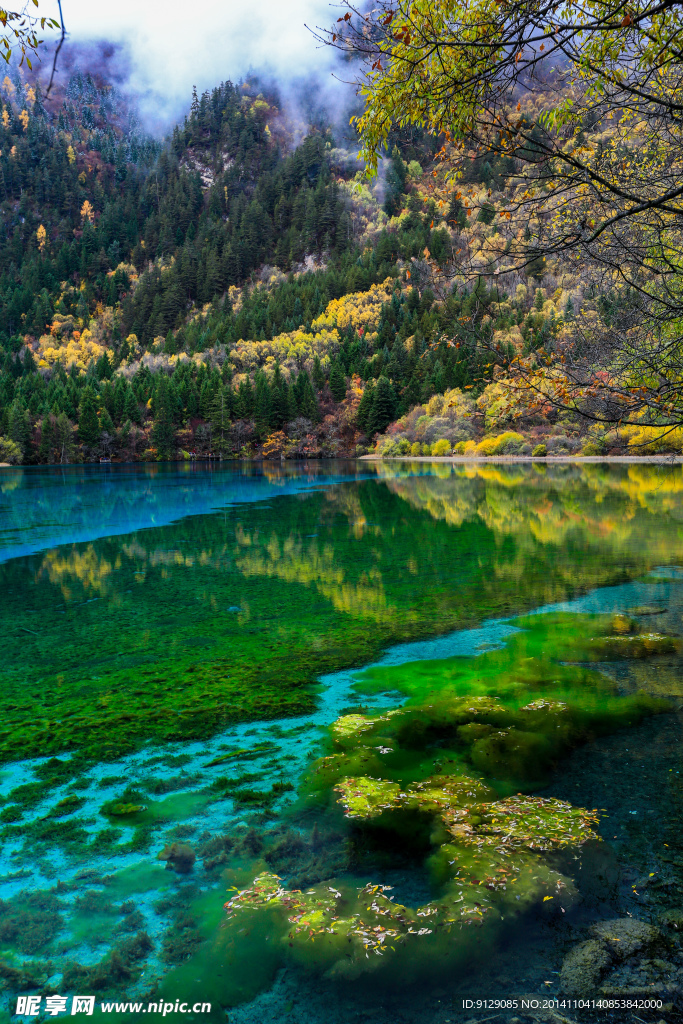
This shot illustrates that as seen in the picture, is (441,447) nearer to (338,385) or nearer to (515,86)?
(338,385)

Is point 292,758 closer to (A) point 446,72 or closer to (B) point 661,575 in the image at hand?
(A) point 446,72

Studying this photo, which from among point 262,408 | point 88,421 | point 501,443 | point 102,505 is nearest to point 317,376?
point 262,408

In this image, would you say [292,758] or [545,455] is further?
[545,455]

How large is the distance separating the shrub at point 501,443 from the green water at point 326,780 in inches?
1991

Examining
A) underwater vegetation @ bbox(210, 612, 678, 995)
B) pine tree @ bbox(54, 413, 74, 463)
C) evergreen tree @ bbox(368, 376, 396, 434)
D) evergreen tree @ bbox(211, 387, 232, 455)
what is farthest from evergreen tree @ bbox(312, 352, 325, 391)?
underwater vegetation @ bbox(210, 612, 678, 995)

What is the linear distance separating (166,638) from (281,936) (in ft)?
19.7

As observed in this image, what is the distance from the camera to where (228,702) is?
257 inches

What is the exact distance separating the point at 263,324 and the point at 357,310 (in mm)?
19735

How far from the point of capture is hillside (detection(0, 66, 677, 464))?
69875 mm

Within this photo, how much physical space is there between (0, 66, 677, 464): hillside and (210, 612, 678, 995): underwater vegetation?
9.20ft

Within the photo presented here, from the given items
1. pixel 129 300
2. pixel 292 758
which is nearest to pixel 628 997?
pixel 292 758

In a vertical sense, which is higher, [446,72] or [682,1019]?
[446,72]

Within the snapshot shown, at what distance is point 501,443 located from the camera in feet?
201

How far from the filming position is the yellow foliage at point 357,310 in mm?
110312
